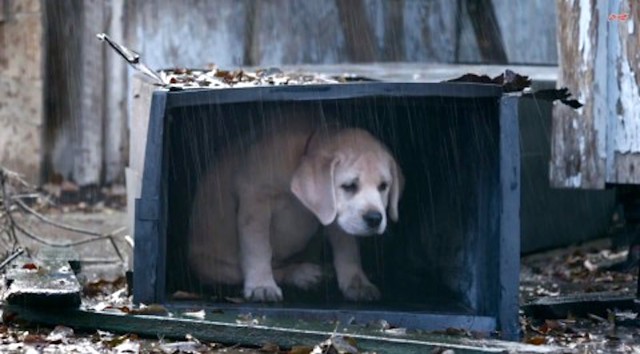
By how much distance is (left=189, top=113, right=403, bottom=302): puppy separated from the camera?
683 cm

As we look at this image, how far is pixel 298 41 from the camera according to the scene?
13203mm

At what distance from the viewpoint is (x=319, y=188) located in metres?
6.89

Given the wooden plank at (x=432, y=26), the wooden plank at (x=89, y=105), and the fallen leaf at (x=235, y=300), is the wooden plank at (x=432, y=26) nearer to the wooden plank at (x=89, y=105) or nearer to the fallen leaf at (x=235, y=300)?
the wooden plank at (x=89, y=105)

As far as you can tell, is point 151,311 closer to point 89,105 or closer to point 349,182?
point 349,182

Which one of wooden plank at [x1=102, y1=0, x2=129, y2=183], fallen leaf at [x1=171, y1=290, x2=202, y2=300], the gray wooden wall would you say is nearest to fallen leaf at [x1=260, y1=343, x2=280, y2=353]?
fallen leaf at [x1=171, y1=290, x2=202, y2=300]

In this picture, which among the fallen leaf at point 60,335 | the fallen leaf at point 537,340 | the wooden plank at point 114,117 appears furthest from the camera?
the wooden plank at point 114,117

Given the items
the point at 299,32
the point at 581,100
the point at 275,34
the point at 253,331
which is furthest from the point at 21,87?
the point at 253,331

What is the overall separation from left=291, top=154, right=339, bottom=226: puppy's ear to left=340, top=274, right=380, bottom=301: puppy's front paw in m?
0.34

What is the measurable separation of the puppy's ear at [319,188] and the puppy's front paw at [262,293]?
39cm

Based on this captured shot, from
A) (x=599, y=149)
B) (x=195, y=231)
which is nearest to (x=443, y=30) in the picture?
(x=599, y=149)

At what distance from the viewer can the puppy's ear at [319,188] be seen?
270 inches

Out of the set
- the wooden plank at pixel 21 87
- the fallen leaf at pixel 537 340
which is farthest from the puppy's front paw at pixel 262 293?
Result: the wooden plank at pixel 21 87

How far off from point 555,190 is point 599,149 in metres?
1.67

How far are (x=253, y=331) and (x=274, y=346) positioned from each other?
0.12m
